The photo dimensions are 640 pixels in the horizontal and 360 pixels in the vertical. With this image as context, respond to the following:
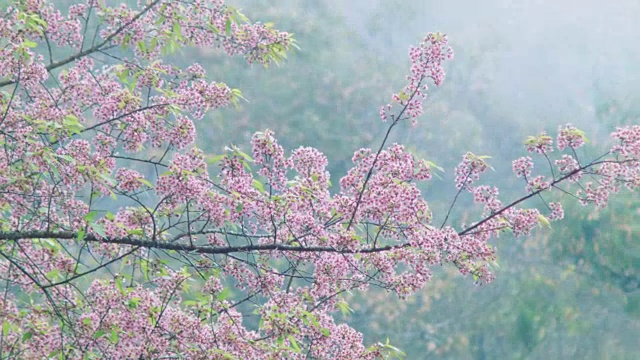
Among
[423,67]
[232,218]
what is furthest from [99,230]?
[423,67]

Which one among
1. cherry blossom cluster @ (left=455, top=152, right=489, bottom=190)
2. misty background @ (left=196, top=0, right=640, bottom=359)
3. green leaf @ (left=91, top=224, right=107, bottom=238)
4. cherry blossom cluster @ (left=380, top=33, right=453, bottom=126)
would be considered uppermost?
misty background @ (left=196, top=0, right=640, bottom=359)

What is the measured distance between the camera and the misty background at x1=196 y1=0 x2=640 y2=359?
9578 millimetres

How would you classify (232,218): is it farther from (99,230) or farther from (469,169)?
(469,169)

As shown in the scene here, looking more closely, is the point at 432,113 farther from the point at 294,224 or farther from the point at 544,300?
the point at 294,224

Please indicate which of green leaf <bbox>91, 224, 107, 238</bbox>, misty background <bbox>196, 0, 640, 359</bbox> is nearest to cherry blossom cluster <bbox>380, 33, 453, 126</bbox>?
green leaf <bbox>91, 224, 107, 238</bbox>

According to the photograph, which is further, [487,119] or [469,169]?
[487,119]

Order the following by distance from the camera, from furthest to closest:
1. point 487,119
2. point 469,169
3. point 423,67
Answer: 1. point 487,119
2. point 469,169
3. point 423,67

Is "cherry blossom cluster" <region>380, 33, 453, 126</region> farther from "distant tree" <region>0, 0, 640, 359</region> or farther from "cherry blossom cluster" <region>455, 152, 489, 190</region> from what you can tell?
"cherry blossom cluster" <region>455, 152, 489, 190</region>

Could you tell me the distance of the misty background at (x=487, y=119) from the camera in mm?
9578

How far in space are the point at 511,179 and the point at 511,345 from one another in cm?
504

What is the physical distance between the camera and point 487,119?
15.8m

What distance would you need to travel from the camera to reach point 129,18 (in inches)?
167

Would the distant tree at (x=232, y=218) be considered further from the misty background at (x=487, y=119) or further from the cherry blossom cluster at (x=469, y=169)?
the misty background at (x=487, y=119)

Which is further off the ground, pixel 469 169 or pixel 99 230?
pixel 469 169
